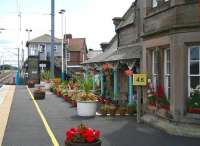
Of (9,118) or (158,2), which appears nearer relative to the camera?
(158,2)

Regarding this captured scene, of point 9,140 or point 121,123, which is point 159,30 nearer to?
point 121,123

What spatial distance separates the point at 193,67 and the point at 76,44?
248 feet

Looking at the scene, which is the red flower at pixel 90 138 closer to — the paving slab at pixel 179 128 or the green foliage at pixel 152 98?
the paving slab at pixel 179 128

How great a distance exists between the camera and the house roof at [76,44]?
89.2m

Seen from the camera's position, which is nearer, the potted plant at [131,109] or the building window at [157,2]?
the building window at [157,2]

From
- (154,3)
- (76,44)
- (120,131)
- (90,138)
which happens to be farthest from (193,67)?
(76,44)

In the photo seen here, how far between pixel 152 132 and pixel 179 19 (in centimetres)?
378

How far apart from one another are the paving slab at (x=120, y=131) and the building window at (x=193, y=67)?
74.0 inches

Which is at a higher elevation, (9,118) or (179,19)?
(179,19)

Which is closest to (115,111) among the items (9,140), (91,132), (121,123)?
(121,123)

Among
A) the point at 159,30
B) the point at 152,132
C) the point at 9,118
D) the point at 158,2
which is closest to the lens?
the point at 152,132

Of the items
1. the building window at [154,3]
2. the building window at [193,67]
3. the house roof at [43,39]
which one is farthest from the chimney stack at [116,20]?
the house roof at [43,39]

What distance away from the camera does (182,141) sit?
13.6m

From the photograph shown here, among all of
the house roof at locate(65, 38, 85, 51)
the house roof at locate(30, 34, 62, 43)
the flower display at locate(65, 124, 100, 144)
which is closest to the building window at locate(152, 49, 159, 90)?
the flower display at locate(65, 124, 100, 144)
